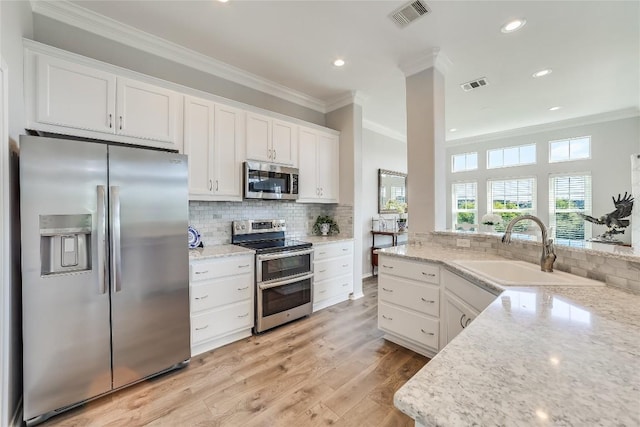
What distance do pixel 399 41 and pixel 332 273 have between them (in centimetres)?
273

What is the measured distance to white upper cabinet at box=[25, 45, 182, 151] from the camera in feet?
6.19

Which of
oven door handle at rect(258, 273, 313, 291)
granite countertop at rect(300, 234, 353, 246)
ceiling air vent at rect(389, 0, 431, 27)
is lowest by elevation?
oven door handle at rect(258, 273, 313, 291)

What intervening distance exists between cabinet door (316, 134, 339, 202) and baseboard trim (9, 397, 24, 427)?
10.5ft

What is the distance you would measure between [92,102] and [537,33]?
3944 millimetres

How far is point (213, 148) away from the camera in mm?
2779

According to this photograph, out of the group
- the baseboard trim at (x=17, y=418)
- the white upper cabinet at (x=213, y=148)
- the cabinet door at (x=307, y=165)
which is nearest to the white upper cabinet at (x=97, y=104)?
the white upper cabinet at (x=213, y=148)

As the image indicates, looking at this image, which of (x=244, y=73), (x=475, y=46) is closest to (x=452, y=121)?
(x=475, y=46)

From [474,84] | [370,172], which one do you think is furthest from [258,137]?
[474,84]

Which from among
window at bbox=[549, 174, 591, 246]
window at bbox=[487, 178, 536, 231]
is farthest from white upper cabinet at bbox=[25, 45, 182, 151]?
window at bbox=[549, 174, 591, 246]

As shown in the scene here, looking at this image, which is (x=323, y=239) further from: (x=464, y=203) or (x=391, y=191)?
(x=464, y=203)

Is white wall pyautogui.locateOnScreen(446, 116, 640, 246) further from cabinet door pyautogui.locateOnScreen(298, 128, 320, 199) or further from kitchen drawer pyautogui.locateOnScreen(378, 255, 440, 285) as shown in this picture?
cabinet door pyautogui.locateOnScreen(298, 128, 320, 199)

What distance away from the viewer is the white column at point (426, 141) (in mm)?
2863

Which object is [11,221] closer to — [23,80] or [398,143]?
[23,80]

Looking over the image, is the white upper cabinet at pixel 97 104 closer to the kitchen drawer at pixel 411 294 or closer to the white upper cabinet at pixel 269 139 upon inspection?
the white upper cabinet at pixel 269 139
